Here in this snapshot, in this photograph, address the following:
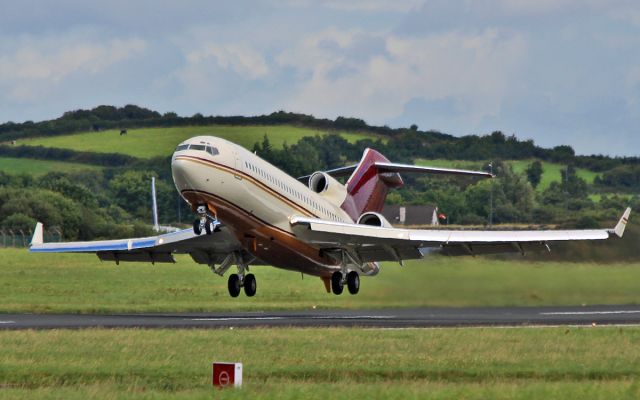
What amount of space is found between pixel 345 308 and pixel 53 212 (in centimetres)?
4541

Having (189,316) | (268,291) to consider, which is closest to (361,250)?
(189,316)

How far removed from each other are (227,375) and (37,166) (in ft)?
414

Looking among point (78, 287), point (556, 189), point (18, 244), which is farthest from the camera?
point (556, 189)

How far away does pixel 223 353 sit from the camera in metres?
34.2

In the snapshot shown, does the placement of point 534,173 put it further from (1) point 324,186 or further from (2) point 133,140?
(1) point 324,186

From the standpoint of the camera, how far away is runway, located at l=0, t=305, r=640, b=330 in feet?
144

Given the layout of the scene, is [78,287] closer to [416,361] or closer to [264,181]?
[264,181]

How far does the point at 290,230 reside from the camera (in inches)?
1705

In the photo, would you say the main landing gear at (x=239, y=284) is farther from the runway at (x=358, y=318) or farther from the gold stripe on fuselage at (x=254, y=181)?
the gold stripe on fuselage at (x=254, y=181)

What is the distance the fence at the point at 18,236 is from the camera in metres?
89.6

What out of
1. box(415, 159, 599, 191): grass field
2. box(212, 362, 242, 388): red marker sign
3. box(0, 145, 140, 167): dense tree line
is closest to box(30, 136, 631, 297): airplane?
box(212, 362, 242, 388): red marker sign

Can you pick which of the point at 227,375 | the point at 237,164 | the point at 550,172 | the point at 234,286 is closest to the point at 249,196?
the point at 237,164

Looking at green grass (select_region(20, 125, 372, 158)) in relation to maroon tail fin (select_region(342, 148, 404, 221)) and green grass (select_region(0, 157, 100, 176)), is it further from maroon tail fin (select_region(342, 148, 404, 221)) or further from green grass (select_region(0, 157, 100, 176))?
maroon tail fin (select_region(342, 148, 404, 221))

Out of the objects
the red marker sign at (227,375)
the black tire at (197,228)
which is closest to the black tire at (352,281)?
the black tire at (197,228)
